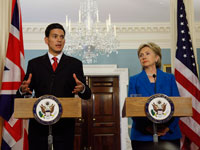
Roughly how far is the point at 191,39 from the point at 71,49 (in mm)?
2519

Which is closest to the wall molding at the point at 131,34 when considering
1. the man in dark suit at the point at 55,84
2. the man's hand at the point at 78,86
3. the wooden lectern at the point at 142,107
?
the man in dark suit at the point at 55,84

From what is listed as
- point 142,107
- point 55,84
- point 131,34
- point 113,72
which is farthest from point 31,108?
point 131,34

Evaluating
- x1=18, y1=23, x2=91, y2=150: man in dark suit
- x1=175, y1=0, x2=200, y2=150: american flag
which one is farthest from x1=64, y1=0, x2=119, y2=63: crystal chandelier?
x1=18, y1=23, x2=91, y2=150: man in dark suit

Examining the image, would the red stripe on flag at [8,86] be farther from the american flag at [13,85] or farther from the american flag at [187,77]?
the american flag at [187,77]

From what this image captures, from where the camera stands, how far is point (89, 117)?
21.4 feet

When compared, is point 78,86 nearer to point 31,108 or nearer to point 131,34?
point 31,108

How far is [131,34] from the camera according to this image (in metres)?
6.54

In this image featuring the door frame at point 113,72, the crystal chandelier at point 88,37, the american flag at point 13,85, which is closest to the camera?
the american flag at point 13,85

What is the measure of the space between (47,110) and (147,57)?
36.1 inches

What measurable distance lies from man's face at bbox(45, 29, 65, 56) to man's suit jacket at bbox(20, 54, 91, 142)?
0.21 ft

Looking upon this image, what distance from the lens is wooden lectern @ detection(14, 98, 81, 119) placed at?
5.75ft

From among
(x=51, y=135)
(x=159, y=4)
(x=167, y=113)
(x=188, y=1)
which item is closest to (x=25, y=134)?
(x=51, y=135)

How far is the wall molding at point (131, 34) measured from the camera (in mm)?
6414

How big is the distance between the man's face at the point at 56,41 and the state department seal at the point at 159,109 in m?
0.78
